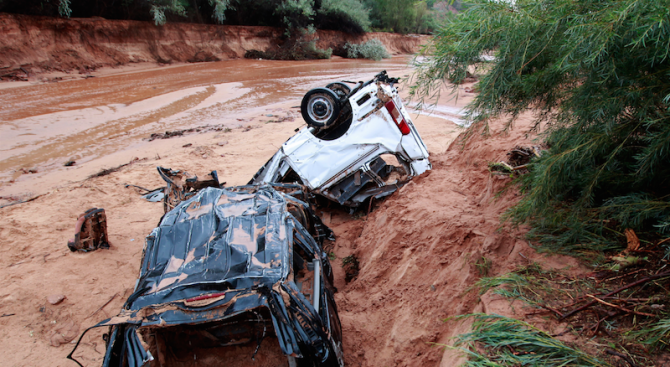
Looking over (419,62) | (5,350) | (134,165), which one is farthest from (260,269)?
(134,165)

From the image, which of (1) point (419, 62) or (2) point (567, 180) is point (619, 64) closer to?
(2) point (567, 180)

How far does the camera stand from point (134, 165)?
9.23 metres

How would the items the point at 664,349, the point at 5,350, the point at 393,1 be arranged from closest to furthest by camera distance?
the point at 664,349
the point at 5,350
the point at 393,1

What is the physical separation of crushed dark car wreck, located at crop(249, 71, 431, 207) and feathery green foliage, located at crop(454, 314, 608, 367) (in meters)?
3.82

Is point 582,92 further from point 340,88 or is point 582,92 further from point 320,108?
point 340,88

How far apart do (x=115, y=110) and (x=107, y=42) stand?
35.7ft

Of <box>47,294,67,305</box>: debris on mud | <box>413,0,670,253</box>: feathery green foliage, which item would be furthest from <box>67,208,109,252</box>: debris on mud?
<box>413,0,670,253</box>: feathery green foliage

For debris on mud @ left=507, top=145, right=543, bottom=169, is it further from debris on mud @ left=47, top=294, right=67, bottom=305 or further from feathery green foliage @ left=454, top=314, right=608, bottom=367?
debris on mud @ left=47, top=294, right=67, bottom=305

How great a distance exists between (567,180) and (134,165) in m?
9.62

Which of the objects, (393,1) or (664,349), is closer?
(664,349)

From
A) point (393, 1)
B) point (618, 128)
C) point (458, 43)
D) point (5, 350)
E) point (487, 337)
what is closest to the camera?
point (487, 337)

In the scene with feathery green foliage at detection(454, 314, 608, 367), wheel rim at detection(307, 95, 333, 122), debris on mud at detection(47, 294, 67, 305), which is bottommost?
debris on mud at detection(47, 294, 67, 305)

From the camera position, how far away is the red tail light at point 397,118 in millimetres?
5891

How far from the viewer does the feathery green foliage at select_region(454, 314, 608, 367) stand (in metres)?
1.97
